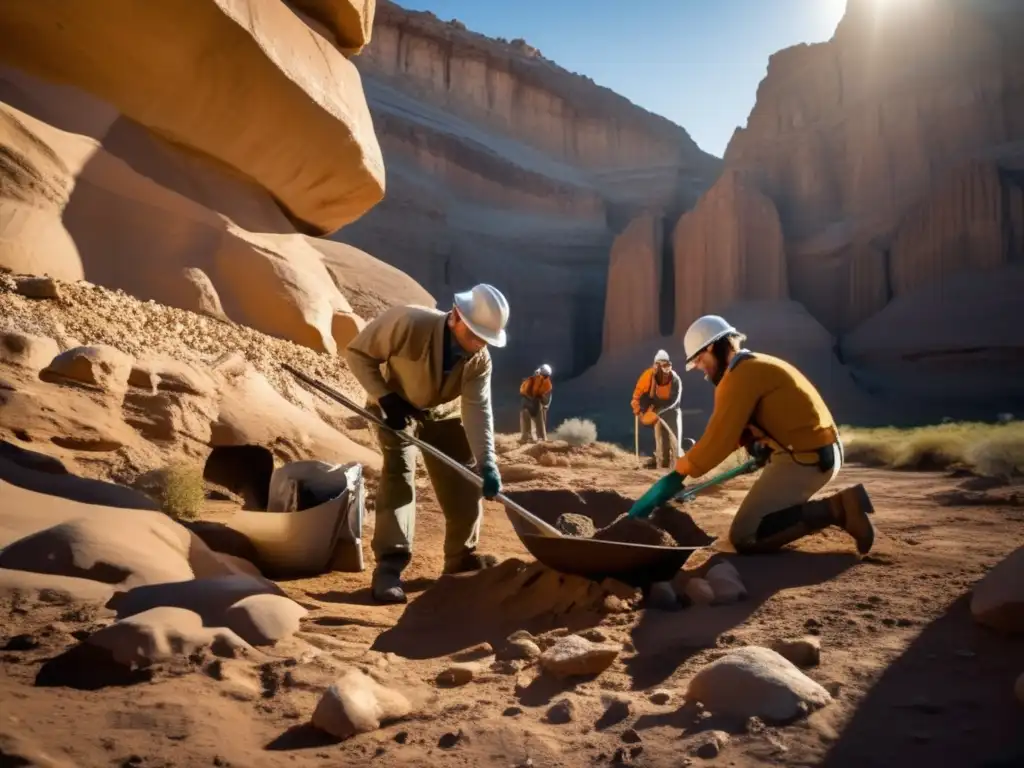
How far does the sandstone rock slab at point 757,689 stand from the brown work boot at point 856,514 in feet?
5.87

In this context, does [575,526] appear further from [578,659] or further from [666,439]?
[666,439]

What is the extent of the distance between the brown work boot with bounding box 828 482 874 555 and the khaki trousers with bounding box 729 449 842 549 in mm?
217

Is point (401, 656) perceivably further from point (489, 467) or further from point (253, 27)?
point (253, 27)

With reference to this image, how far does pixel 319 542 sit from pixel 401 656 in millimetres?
1641

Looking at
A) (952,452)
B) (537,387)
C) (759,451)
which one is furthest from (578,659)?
(537,387)

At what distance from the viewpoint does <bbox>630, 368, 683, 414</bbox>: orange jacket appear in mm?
10820

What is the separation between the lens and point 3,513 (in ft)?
10.9

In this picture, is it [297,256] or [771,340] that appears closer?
[297,256]

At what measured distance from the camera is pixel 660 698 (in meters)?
2.22

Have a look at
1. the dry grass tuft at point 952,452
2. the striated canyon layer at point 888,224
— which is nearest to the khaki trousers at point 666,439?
the dry grass tuft at point 952,452

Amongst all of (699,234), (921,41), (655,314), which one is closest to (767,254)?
(699,234)

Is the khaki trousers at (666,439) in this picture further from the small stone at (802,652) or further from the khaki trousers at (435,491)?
the small stone at (802,652)

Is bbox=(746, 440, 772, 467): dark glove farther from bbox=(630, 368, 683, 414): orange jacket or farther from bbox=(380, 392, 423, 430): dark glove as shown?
bbox=(630, 368, 683, 414): orange jacket

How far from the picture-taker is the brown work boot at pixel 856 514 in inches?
149
